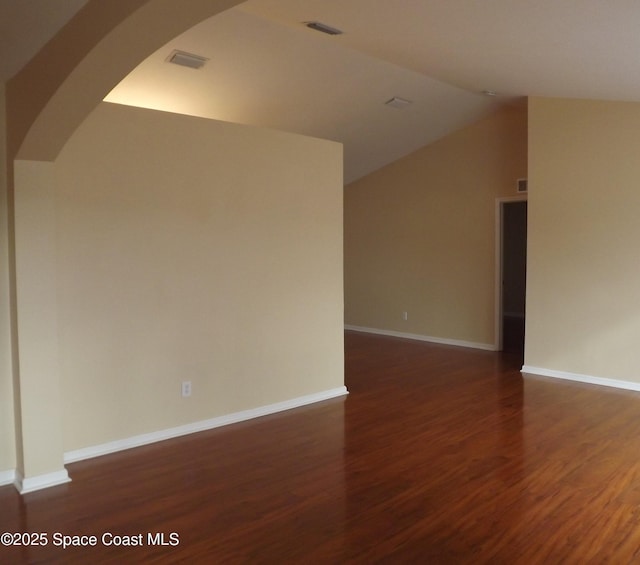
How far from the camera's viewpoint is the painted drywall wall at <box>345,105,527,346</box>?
25.2ft

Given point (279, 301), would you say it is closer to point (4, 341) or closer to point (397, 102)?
point (4, 341)

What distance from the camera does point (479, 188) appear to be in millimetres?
7801

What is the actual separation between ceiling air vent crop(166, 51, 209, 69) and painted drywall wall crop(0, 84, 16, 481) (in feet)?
5.08

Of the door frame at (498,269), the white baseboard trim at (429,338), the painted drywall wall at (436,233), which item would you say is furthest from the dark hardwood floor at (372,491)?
the painted drywall wall at (436,233)

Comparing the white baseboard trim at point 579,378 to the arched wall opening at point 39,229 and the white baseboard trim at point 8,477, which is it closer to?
the arched wall opening at point 39,229

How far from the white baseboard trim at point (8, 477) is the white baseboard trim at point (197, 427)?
1.07 ft

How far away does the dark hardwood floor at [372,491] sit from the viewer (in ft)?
8.97

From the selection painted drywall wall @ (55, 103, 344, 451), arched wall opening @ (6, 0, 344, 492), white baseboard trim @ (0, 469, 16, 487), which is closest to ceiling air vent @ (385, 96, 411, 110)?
painted drywall wall @ (55, 103, 344, 451)

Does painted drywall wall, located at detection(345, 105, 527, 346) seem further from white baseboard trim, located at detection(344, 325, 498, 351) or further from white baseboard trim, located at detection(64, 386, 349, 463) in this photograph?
white baseboard trim, located at detection(64, 386, 349, 463)

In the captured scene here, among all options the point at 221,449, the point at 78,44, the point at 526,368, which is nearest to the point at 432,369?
the point at 526,368

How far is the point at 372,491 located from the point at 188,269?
2152 millimetres

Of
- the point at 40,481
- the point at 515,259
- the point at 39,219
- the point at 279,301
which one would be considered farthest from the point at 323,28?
the point at 515,259

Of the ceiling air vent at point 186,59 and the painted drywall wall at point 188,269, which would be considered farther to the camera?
the ceiling air vent at point 186,59

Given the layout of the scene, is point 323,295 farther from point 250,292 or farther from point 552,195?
point 552,195
